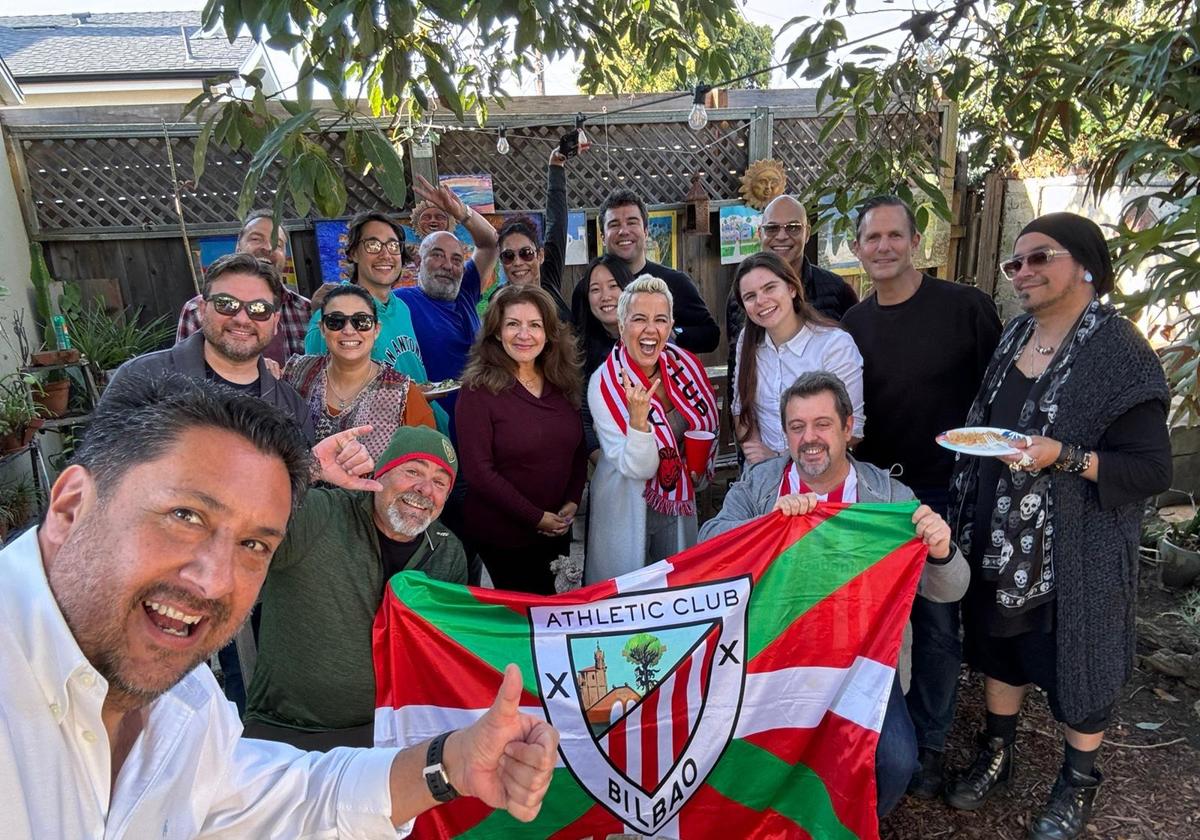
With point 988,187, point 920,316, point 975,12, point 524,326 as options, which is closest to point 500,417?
point 524,326

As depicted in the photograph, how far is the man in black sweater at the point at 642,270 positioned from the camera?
4.17 meters

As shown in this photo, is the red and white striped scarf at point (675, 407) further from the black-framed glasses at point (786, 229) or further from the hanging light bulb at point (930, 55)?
the hanging light bulb at point (930, 55)

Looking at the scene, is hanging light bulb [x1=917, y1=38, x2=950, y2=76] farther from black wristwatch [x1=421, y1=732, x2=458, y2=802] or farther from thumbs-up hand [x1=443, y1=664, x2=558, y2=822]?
black wristwatch [x1=421, y1=732, x2=458, y2=802]

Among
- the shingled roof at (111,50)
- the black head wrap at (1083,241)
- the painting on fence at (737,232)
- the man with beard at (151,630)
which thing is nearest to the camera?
the man with beard at (151,630)

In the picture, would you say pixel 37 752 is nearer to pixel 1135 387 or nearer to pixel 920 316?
pixel 1135 387

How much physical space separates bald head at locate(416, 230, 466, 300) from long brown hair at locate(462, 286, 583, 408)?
0.83 metres

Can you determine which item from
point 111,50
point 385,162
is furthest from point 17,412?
point 111,50

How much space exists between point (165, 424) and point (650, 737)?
1774mm

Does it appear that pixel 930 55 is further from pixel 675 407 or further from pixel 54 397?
pixel 54 397

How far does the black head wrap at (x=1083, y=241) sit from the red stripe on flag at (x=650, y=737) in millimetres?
2025

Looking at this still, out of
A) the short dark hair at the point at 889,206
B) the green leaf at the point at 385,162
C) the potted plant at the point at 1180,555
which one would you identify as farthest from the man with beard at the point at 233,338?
the potted plant at the point at 1180,555

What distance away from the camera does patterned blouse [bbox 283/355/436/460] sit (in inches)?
119

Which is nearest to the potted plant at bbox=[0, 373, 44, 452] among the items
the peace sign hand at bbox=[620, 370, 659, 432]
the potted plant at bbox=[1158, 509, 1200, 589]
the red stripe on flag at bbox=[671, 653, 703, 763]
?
the peace sign hand at bbox=[620, 370, 659, 432]

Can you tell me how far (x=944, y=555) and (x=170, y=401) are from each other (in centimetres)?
223
